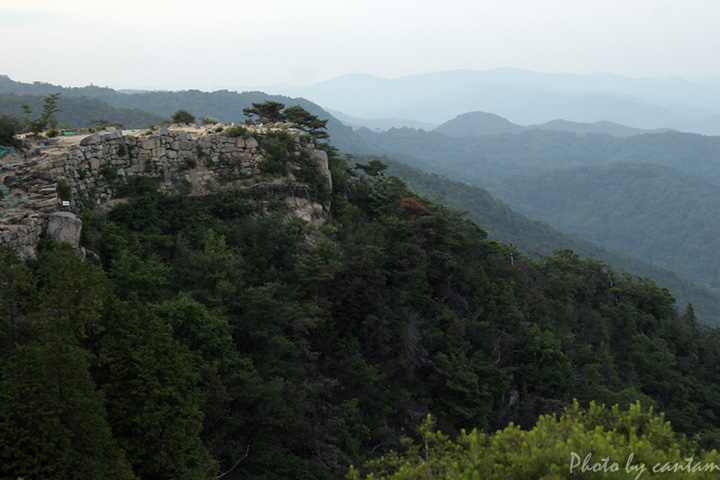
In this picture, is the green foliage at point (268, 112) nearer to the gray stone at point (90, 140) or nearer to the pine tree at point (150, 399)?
the gray stone at point (90, 140)

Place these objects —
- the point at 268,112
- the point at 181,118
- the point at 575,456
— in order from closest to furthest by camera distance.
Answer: the point at 575,456, the point at 181,118, the point at 268,112

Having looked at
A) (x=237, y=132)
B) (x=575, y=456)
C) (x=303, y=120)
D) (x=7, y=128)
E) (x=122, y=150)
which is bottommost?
(x=575, y=456)

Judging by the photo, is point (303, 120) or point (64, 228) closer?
point (64, 228)

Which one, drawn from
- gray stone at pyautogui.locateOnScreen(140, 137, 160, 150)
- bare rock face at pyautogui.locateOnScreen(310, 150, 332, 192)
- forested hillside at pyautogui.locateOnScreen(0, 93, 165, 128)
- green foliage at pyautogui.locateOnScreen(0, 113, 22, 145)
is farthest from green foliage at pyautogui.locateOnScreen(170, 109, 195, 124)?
forested hillside at pyautogui.locateOnScreen(0, 93, 165, 128)

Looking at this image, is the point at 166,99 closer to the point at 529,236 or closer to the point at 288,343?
the point at 529,236

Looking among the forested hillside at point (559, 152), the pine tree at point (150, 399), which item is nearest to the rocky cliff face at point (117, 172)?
the pine tree at point (150, 399)

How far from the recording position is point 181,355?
29.0 feet

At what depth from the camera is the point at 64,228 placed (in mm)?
10672

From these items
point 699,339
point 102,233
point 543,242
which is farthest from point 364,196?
point 543,242

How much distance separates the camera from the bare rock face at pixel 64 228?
34.6ft

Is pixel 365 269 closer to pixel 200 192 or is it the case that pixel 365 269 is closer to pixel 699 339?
pixel 200 192

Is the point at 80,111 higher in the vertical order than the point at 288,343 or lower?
higher

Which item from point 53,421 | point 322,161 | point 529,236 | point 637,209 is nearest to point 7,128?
point 322,161

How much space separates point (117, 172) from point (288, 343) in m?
7.46
